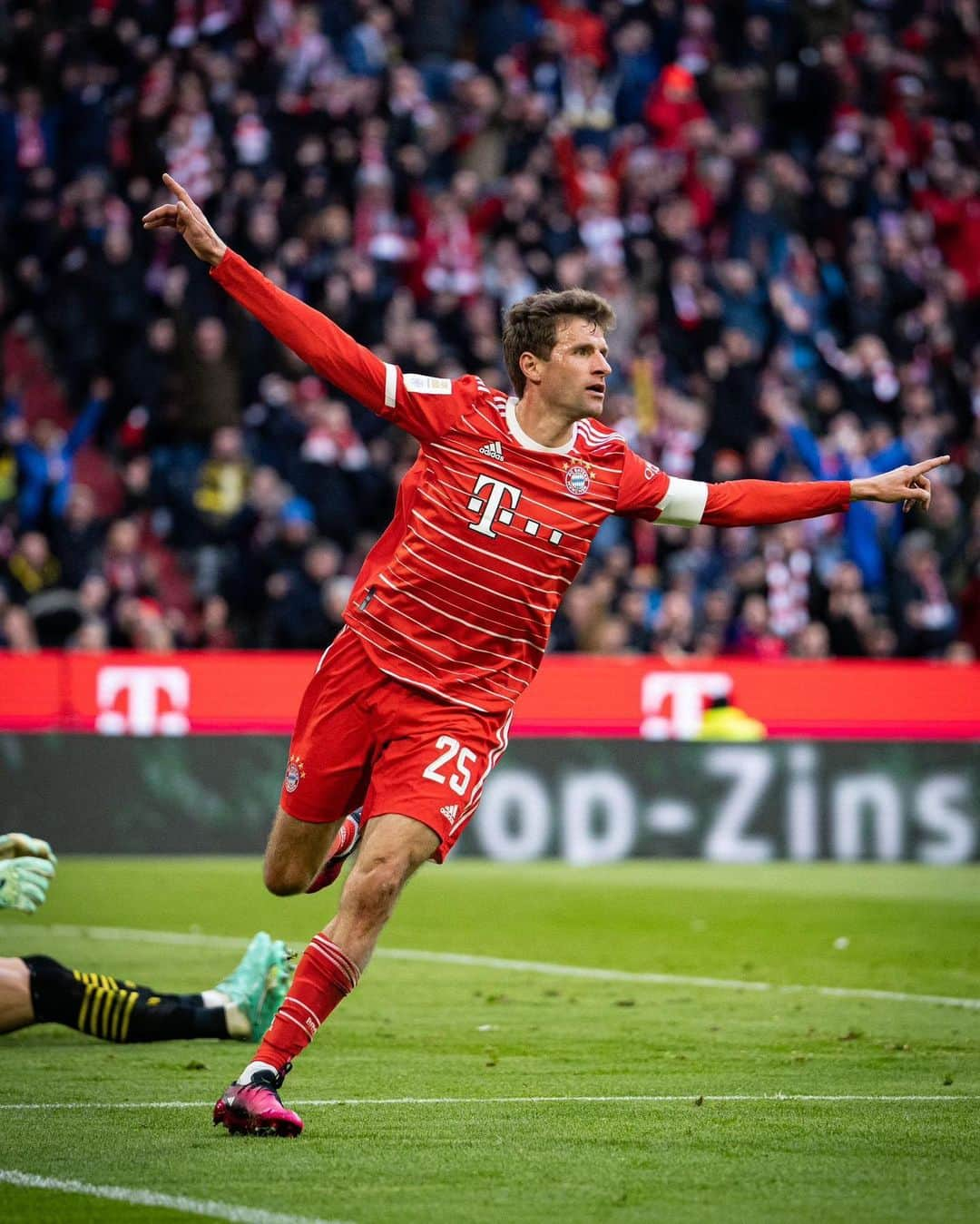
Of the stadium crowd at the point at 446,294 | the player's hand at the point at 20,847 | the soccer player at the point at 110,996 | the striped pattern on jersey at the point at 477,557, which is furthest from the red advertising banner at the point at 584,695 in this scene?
the striped pattern on jersey at the point at 477,557

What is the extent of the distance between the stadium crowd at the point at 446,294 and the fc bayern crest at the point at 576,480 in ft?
36.7

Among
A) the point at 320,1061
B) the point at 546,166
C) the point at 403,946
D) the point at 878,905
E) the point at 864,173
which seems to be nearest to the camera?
the point at 320,1061

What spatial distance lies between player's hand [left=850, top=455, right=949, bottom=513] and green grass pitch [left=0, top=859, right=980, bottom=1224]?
200 cm

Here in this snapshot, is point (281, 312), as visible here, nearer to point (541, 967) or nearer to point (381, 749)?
point (381, 749)

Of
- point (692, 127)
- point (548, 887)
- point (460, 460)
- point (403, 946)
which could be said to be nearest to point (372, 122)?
point (692, 127)

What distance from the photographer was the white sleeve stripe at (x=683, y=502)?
7.13m

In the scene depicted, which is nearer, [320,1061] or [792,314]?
[320,1061]

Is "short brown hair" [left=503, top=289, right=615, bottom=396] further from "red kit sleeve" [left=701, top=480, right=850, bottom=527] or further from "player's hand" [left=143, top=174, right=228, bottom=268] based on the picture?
"player's hand" [left=143, top=174, right=228, bottom=268]

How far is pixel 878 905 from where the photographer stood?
14125 mm

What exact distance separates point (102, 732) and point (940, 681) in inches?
314

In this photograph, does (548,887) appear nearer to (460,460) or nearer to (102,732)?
(102,732)

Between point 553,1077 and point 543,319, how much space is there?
103 inches

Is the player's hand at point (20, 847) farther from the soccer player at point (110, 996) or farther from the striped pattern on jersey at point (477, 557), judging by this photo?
the striped pattern on jersey at point (477, 557)

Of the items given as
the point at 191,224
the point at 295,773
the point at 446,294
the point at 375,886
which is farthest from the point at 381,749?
the point at 446,294
